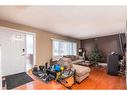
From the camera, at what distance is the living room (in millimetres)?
1787

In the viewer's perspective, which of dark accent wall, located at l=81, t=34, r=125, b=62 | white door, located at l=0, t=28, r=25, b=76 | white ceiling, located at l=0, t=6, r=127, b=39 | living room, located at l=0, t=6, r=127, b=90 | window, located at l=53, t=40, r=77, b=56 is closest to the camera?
white ceiling, located at l=0, t=6, r=127, b=39

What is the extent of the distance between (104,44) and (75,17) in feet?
3.62

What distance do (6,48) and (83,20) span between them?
1762mm

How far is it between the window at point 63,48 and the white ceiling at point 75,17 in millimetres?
642

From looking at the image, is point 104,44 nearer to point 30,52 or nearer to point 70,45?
point 70,45

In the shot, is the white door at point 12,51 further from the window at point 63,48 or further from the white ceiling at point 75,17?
the window at point 63,48

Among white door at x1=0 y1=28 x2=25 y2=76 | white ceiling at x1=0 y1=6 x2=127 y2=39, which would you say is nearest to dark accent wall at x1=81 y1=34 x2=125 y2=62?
white ceiling at x1=0 y1=6 x2=127 y2=39

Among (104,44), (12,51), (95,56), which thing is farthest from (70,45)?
(12,51)

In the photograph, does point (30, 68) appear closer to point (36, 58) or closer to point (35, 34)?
point (36, 58)

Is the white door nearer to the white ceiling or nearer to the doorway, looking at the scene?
the doorway

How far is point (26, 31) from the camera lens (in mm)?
2238

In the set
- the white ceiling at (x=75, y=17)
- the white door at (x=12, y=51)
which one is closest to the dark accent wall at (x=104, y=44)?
the white ceiling at (x=75, y=17)

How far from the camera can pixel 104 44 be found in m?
2.39

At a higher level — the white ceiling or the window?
the white ceiling
